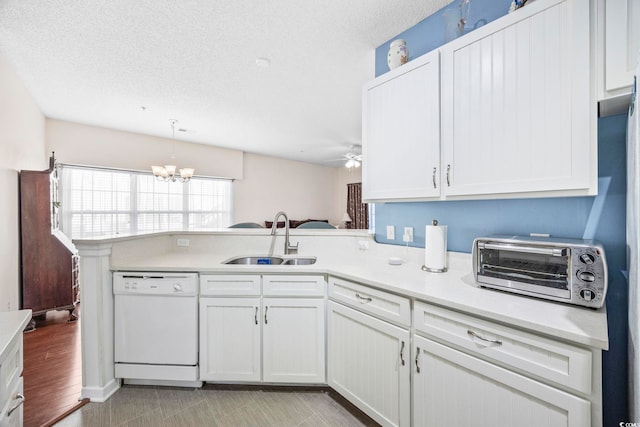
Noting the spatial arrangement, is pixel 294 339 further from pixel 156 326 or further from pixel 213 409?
pixel 156 326

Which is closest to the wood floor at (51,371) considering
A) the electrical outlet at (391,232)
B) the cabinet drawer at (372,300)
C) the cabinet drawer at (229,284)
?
the cabinet drawer at (229,284)

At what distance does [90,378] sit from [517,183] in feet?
9.04

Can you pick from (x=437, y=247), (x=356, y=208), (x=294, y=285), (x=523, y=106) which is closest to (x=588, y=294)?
(x=437, y=247)

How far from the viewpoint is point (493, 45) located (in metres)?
1.34

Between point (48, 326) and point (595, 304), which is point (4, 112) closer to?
point (48, 326)

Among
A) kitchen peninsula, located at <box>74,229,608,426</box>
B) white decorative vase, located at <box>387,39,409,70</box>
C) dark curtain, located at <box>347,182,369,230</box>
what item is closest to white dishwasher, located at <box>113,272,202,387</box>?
kitchen peninsula, located at <box>74,229,608,426</box>

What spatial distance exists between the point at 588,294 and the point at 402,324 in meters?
0.72

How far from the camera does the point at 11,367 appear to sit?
2.66ft

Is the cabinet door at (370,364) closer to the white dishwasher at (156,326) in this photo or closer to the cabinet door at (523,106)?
the cabinet door at (523,106)

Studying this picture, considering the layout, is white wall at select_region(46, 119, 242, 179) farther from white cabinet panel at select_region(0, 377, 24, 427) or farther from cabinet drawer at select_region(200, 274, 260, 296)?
white cabinet panel at select_region(0, 377, 24, 427)

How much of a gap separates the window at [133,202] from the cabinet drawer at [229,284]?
2.50m

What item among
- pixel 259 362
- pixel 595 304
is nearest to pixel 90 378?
pixel 259 362

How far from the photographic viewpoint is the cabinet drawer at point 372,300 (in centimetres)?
135

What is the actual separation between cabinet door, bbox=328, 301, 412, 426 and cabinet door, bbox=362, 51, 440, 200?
0.80 metres
